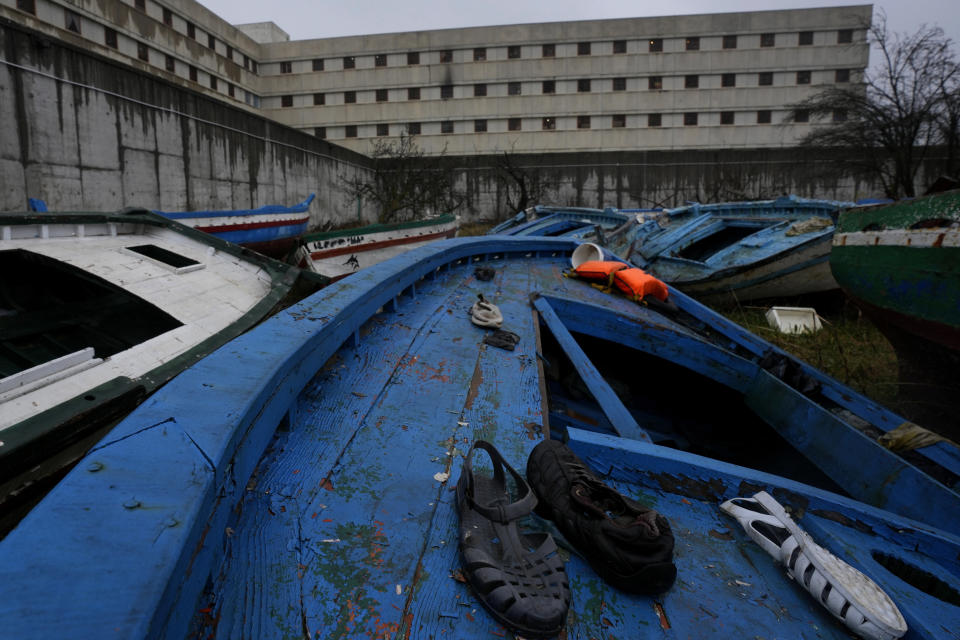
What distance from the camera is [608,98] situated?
2683 cm

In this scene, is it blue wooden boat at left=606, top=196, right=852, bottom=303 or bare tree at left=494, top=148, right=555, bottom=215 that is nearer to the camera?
blue wooden boat at left=606, top=196, right=852, bottom=303

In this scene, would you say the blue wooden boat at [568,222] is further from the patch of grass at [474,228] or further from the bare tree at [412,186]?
the bare tree at [412,186]

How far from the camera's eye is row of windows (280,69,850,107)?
25453mm

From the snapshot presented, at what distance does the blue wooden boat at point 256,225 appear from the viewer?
7332 mm

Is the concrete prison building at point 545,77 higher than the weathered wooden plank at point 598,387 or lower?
higher

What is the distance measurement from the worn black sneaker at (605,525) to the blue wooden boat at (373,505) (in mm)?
56

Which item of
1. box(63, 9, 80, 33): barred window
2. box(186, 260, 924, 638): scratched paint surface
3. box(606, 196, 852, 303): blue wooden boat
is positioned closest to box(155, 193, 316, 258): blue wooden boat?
box(606, 196, 852, 303): blue wooden boat

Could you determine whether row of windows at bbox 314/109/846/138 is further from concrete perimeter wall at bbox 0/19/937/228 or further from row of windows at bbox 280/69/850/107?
concrete perimeter wall at bbox 0/19/937/228

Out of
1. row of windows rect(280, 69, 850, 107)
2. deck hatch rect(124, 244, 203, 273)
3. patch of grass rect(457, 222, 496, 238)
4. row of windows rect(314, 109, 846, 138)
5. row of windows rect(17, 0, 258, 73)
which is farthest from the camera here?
row of windows rect(314, 109, 846, 138)

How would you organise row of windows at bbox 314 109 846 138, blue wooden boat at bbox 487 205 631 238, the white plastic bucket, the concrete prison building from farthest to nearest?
1. row of windows at bbox 314 109 846 138
2. the concrete prison building
3. blue wooden boat at bbox 487 205 631 238
4. the white plastic bucket

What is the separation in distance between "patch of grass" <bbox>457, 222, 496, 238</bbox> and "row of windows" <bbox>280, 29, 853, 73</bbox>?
554 inches

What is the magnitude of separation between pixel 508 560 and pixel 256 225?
8.87 meters

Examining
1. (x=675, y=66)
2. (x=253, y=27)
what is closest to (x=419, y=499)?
(x=675, y=66)

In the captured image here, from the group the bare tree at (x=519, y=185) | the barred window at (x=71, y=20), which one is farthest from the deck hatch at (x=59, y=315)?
the barred window at (x=71, y=20)
